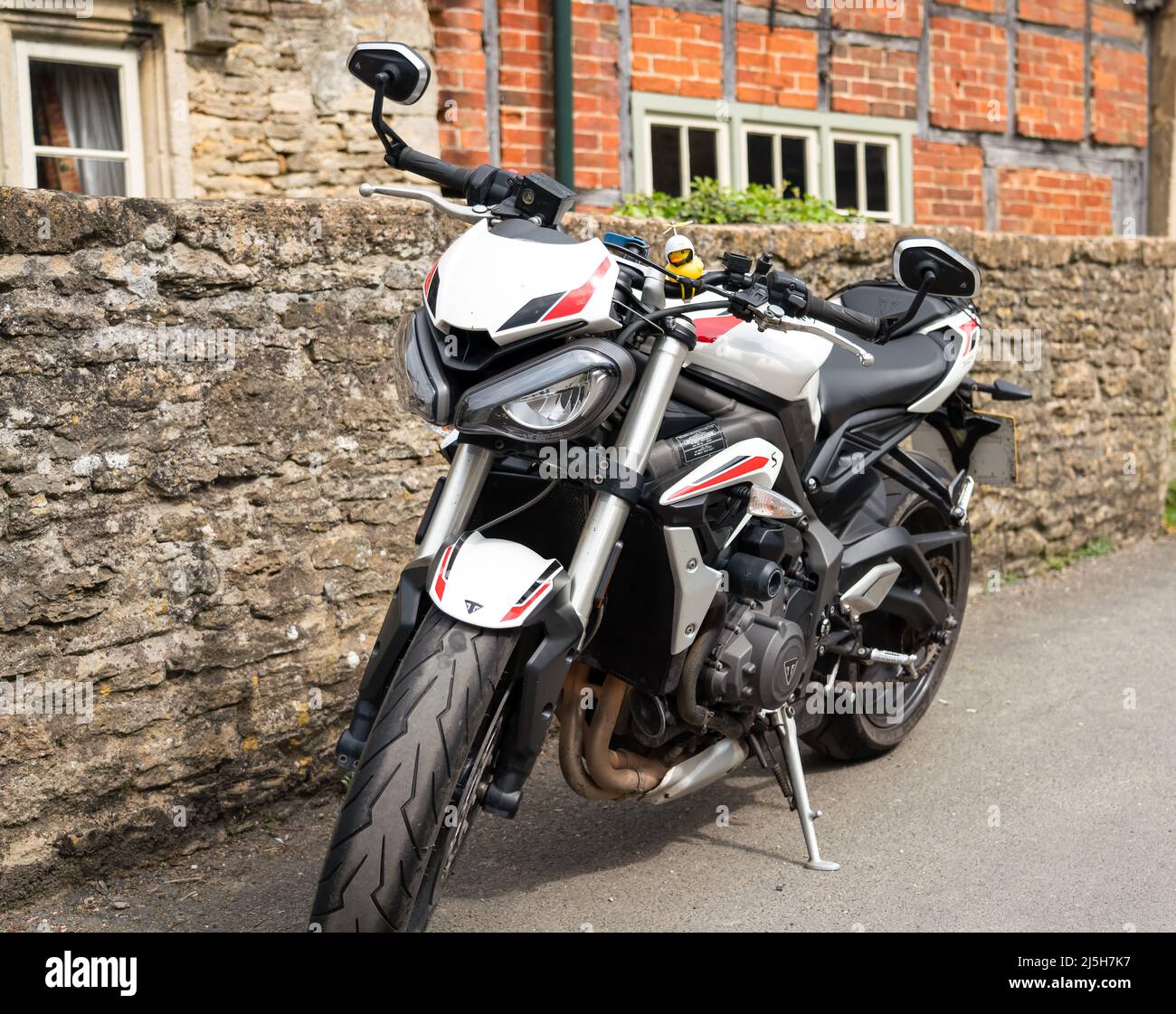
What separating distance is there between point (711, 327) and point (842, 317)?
29 cm

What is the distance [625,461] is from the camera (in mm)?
2562

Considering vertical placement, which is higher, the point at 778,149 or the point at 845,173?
the point at 778,149

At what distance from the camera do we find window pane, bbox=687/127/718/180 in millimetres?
7605

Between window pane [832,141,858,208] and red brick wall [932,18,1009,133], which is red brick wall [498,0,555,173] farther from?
Answer: red brick wall [932,18,1009,133]

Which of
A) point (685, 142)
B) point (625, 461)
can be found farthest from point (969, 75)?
point (625, 461)

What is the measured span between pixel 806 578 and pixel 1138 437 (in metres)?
4.82

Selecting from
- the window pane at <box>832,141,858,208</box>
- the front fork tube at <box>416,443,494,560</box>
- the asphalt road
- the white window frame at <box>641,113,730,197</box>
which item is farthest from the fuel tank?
the window pane at <box>832,141,858,208</box>

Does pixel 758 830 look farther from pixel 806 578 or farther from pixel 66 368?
pixel 66 368

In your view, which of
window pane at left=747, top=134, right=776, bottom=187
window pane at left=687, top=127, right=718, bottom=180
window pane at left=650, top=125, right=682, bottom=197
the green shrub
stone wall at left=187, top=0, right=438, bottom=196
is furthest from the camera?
window pane at left=747, top=134, right=776, bottom=187

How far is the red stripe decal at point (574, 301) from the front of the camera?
2406mm

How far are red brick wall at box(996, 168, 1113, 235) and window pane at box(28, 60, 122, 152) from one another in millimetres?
5735

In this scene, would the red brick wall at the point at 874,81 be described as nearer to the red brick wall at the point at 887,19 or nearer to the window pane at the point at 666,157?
the red brick wall at the point at 887,19

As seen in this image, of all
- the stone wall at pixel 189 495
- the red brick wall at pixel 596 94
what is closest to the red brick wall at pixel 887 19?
the red brick wall at pixel 596 94

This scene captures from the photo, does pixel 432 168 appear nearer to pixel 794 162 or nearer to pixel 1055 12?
pixel 794 162
